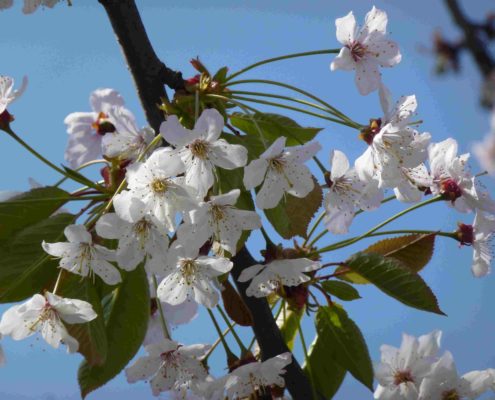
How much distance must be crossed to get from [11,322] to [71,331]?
0.47 feet

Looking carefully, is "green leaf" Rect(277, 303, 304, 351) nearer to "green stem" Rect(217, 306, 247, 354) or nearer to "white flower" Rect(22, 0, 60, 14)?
"green stem" Rect(217, 306, 247, 354)

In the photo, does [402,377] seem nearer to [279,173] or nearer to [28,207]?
[279,173]

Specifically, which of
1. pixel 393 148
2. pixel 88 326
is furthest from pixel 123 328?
pixel 393 148

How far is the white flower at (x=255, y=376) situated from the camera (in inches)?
64.6

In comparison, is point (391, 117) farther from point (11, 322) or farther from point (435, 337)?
point (11, 322)

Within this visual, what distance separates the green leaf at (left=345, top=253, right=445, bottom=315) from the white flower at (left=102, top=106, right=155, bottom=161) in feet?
1.98

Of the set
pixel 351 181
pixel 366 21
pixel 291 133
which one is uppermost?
pixel 366 21

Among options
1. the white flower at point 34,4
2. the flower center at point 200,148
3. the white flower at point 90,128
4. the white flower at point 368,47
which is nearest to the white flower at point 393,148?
the white flower at point 368,47

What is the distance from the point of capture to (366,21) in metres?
1.86

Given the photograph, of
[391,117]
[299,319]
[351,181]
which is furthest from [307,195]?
[299,319]

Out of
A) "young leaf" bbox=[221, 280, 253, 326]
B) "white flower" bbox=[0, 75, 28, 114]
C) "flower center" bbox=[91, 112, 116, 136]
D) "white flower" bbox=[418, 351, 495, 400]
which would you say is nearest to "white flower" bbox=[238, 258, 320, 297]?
"young leaf" bbox=[221, 280, 253, 326]

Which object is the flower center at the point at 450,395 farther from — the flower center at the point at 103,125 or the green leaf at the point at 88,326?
the flower center at the point at 103,125

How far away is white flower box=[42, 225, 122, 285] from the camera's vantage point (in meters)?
1.49

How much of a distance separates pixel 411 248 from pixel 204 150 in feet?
2.25
